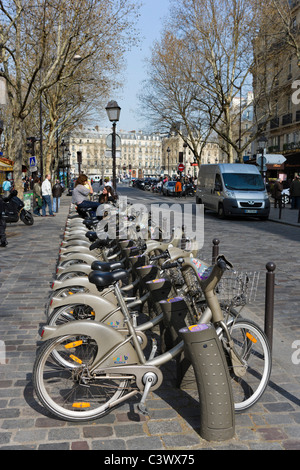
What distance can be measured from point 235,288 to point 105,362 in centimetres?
102

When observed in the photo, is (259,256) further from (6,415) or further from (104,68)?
(104,68)

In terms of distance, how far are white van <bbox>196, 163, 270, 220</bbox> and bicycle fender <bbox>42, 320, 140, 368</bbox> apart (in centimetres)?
1535

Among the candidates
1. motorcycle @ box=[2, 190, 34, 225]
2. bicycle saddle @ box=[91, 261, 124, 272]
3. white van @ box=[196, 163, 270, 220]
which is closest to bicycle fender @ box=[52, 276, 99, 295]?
bicycle saddle @ box=[91, 261, 124, 272]

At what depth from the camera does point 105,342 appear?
333 centimetres

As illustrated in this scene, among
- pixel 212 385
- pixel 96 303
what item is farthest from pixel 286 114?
pixel 212 385

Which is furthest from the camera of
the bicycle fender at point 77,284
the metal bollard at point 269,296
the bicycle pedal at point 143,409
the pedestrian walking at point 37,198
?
the pedestrian walking at point 37,198

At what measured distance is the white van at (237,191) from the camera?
18.2 metres

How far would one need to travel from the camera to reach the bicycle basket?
332cm

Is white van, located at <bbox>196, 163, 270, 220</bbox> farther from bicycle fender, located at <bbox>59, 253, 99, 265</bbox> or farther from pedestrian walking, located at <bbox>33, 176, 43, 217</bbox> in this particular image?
bicycle fender, located at <bbox>59, 253, 99, 265</bbox>

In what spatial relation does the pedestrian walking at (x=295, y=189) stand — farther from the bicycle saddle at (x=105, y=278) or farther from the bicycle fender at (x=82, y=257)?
the bicycle saddle at (x=105, y=278)

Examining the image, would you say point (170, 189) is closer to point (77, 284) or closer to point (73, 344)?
point (77, 284)

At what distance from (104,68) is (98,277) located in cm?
2538

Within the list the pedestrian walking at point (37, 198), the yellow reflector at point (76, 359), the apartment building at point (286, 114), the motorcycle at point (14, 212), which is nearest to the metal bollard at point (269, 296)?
the yellow reflector at point (76, 359)

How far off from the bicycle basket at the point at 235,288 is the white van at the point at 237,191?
15020 millimetres
